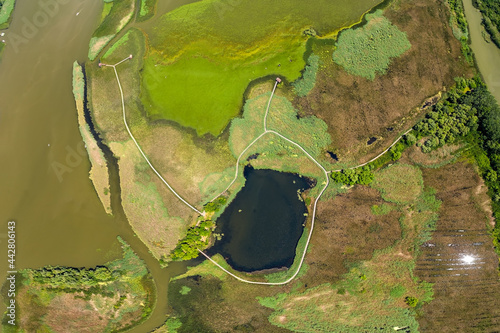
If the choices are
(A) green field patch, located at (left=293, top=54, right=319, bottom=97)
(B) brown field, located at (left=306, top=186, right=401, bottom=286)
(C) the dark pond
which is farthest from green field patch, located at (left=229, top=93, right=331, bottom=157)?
(B) brown field, located at (left=306, top=186, right=401, bottom=286)

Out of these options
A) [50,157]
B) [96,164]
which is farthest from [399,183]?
[50,157]

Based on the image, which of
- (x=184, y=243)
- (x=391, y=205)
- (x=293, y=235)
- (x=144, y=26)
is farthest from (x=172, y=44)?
(x=391, y=205)

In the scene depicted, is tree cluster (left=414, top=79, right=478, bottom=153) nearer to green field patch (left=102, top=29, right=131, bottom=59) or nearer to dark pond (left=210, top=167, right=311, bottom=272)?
dark pond (left=210, top=167, right=311, bottom=272)

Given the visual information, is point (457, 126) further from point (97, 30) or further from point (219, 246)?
point (97, 30)

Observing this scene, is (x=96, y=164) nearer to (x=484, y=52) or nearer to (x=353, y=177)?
(x=353, y=177)

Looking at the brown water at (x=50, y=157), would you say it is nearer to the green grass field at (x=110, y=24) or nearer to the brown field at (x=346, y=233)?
the green grass field at (x=110, y=24)

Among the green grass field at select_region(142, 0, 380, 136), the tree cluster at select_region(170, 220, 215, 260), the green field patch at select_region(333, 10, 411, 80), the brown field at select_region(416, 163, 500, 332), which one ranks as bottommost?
the brown field at select_region(416, 163, 500, 332)
